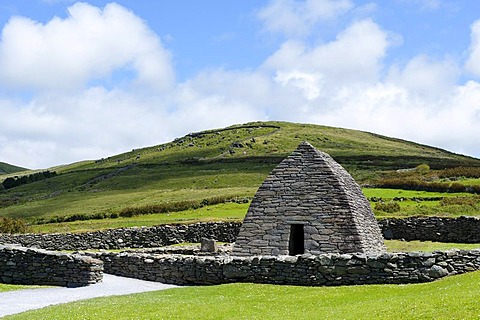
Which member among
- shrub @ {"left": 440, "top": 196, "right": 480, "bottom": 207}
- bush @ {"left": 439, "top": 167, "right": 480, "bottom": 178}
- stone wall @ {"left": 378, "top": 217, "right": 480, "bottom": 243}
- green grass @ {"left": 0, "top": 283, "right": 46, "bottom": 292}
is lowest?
green grass @ {"left": 0, "top": 283, "right": 46, "bottom": 292}

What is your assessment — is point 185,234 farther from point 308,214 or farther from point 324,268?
point 324,268

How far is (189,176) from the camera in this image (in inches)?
4798

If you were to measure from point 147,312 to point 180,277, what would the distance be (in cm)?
760

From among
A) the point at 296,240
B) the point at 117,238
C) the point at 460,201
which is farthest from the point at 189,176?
the point at 296,240

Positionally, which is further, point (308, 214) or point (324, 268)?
point (308, 214)

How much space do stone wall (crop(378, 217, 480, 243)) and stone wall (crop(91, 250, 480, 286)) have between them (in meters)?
20.6

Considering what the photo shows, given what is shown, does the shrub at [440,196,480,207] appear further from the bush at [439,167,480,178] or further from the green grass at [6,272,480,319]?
the green grass at [6,272,480,319]

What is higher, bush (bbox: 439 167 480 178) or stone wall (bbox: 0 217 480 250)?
bush (bbox: 439 167 480 178)

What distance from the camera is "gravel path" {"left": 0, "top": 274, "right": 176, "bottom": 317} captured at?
55.8 ft

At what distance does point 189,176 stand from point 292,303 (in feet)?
350

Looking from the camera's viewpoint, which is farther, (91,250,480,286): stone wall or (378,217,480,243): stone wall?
(378,217,480,243): stone wall

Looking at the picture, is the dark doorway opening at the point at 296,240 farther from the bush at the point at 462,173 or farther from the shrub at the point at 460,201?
the bush at the point at 462,173

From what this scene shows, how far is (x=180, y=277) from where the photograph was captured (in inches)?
869

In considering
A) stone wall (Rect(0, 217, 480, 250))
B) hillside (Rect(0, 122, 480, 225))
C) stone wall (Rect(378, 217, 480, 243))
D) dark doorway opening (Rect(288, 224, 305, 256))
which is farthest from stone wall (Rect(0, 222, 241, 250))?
hillside (Rect(0, 122, 480, 225))
